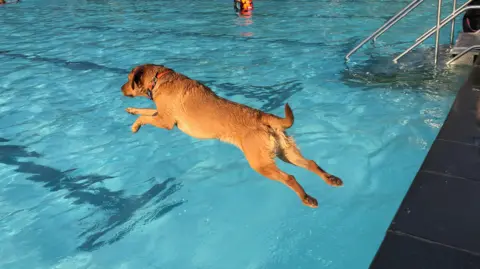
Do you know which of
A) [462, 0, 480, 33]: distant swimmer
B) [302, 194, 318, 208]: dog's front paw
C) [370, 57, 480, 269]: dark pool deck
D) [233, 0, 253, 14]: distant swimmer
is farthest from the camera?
[233, 0, 253, 14]: distant swimmer

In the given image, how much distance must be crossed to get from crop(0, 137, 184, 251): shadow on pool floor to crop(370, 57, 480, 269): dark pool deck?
2549 millimetres

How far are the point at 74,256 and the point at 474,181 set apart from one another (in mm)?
3450

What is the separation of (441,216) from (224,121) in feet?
6.24

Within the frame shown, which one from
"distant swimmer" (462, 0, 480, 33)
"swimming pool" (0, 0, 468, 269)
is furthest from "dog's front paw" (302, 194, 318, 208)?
"distant swimmer" (462, 0, 480, 33)

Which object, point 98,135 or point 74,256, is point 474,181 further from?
point 98,135

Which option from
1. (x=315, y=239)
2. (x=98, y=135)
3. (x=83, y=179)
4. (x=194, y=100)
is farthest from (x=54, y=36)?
(x=315, y=239)

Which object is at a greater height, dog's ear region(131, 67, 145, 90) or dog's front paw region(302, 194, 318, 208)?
dog's ear region(131, 67, 145, 90)

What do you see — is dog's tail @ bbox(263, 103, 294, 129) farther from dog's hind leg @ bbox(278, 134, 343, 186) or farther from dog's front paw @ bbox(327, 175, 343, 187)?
dog's front paw @ bbox(327, 175, 343, 187)

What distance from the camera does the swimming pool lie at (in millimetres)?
4086

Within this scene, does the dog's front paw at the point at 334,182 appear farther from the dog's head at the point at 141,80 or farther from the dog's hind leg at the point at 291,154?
the dog's head at the point at 141,80

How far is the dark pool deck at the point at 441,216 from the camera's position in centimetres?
251

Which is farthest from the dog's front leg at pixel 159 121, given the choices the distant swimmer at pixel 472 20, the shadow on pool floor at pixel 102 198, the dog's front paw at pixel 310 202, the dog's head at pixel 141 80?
the distant swimmer at pixel 472 20

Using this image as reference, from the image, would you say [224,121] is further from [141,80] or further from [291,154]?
[141,80]

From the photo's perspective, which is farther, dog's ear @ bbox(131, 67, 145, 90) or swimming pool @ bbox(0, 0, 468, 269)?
dog's ear @ bbox(131, 67, 145, 90)
